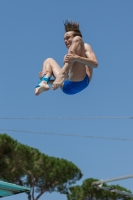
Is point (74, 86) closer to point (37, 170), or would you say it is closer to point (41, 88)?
point (41, 88)

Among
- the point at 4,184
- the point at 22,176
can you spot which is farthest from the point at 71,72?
the point at 22,176

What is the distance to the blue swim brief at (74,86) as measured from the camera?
262 inches

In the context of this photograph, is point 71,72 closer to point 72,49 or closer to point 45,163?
point 72,49

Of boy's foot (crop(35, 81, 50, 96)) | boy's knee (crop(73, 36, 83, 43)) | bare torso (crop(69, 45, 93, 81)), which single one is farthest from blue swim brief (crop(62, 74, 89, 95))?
boy's knee (crop(73, 36, 83, 43))

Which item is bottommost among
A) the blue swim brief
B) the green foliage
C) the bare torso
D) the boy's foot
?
the boy's foot

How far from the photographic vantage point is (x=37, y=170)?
30922 mm

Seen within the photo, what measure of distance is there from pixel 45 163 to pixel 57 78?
24.9 meters

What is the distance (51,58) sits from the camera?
698cm

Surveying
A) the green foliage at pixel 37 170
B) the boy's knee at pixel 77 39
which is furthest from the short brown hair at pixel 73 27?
the green foliage at pixel 37 170

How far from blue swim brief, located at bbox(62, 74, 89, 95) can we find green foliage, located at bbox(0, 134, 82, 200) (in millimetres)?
20921

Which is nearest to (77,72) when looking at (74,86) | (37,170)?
(74,86)

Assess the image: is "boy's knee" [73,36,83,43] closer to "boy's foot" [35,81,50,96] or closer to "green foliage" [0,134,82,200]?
"boy's foot" [35,81,50,96]

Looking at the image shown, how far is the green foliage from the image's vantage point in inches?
1106

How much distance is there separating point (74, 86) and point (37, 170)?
24808 millimetres
